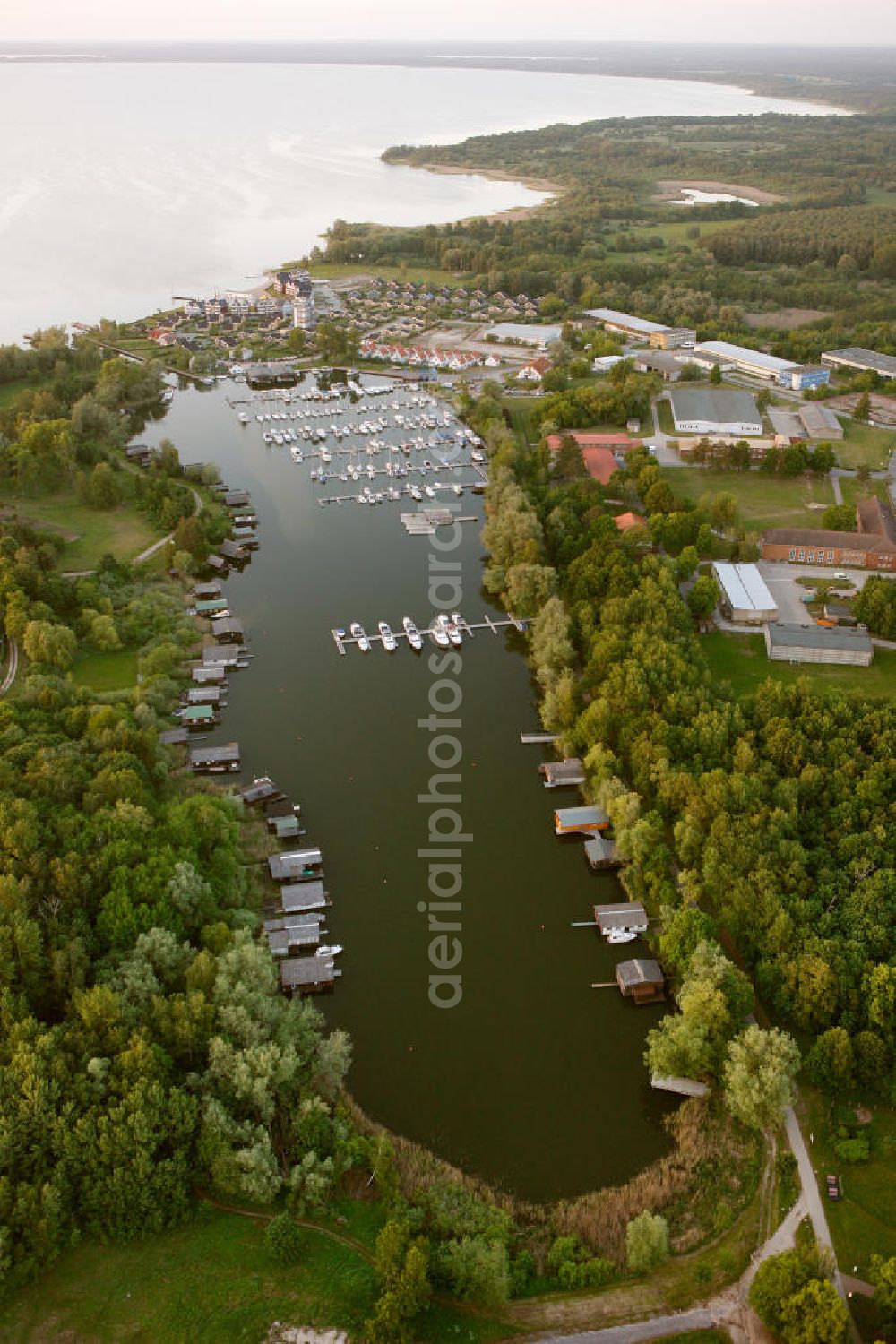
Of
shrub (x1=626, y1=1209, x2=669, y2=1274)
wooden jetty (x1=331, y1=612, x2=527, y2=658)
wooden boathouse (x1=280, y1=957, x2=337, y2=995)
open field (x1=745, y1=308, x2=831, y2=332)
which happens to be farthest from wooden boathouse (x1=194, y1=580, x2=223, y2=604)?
open field (x1=745, y1=308, x2=831, y2=332)

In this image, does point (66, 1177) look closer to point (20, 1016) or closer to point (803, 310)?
point (20, 1016)

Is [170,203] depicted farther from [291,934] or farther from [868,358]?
[291,934]

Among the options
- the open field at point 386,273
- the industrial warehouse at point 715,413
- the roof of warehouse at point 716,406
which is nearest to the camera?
the industrial warehouse at point 715,413

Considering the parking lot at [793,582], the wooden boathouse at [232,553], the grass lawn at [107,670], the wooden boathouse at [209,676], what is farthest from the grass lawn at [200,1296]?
the wooden boathouse at [232,553]

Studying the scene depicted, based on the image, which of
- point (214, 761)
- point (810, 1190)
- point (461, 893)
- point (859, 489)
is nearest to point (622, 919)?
point (461, 893)

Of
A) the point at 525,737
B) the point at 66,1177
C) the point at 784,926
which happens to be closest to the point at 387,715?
the point at 525,737

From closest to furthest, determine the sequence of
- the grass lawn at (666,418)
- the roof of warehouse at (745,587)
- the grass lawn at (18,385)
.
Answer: the roof of warehouse at (745,587), the grass lawn at (666,418), the grass lawn at (18,385)

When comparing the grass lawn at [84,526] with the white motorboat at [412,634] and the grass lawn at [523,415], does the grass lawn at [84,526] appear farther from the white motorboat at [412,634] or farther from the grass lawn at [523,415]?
the grass lawn at [523,415]
